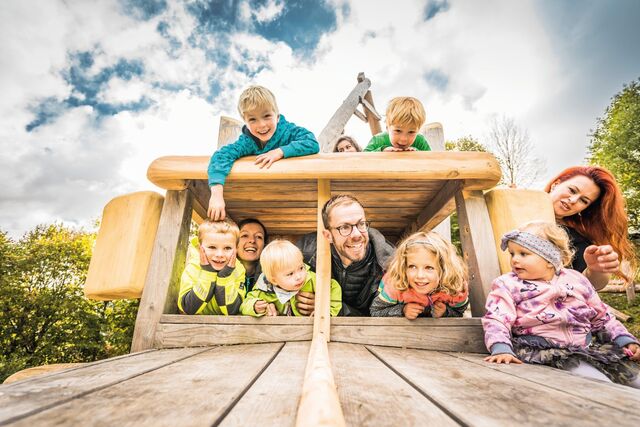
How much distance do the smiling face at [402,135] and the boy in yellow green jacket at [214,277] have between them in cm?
138

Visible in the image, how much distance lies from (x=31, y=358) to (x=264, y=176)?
5.13 metres

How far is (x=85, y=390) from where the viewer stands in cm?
78

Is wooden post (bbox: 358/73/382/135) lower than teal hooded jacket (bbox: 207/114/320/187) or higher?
higher

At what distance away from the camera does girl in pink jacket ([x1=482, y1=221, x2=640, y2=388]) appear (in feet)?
4.95

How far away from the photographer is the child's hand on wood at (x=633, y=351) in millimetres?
1589

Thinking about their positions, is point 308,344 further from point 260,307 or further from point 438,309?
point 438,309

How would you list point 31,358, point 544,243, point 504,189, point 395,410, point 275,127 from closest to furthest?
point 395,410 → point 544,243 → point 504,189 → point 275,127 → point 31,358

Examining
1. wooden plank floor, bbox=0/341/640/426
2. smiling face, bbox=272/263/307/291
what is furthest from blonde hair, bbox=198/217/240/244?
wooden plank floor, bbox=0/341/640/426

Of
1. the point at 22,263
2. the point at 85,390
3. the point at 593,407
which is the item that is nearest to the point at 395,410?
the point at 593,407

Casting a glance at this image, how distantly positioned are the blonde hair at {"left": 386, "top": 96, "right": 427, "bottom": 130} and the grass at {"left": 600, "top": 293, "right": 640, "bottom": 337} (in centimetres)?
822

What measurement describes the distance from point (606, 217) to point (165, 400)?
2.96m

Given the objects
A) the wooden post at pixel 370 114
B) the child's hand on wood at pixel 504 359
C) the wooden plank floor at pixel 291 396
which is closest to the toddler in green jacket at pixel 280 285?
the wooden plank floor at pixel 291 396

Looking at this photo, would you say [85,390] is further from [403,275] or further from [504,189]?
[504,189]

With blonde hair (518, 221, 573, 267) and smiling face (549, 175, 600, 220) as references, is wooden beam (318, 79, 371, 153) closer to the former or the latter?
smiling face (549, 175, 600, 220)
